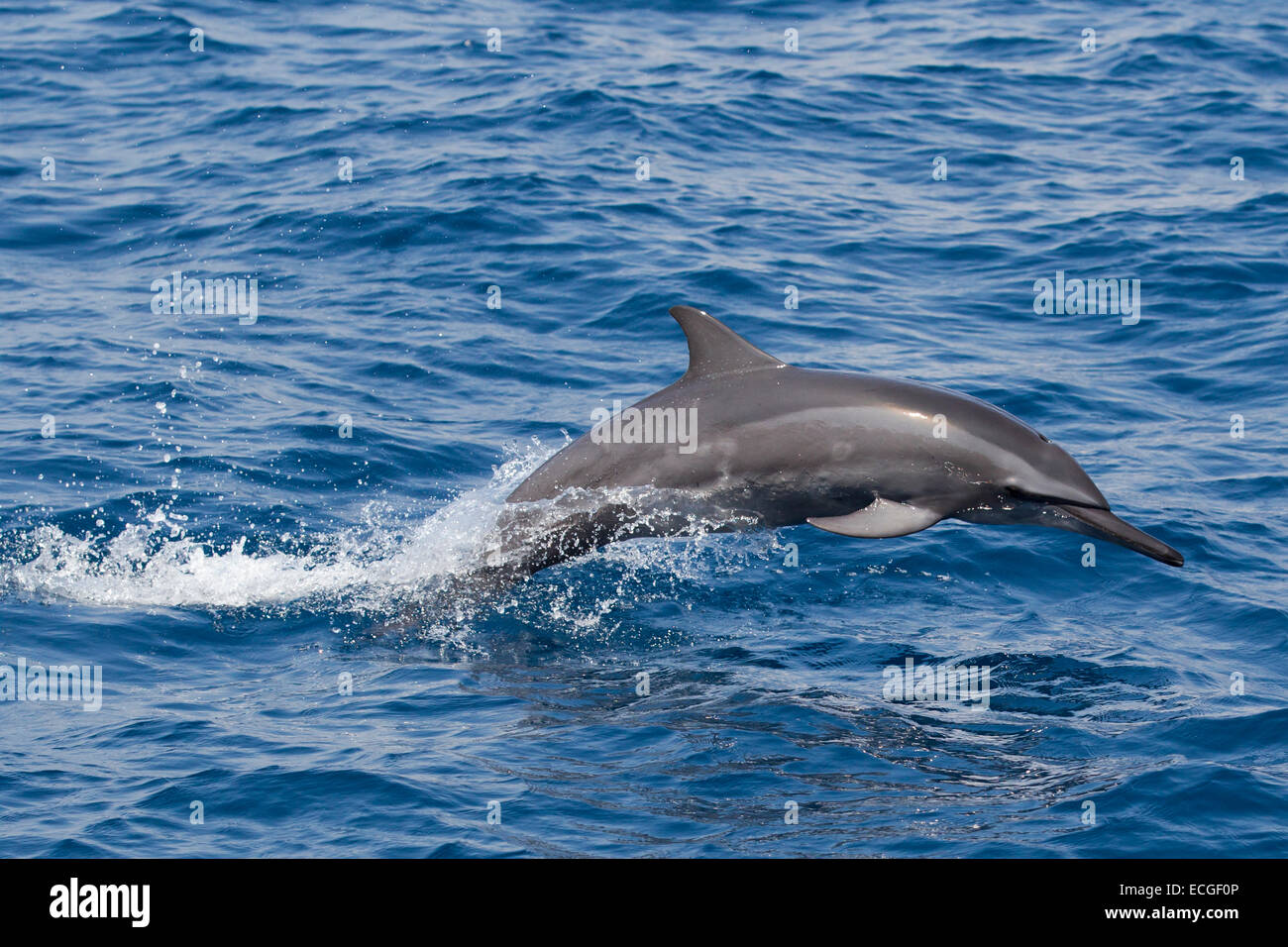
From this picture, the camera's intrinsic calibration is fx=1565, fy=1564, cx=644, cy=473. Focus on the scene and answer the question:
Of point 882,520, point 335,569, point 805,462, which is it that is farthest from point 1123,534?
point 335,569

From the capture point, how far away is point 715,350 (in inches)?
397

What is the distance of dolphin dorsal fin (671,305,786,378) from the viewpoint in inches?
393

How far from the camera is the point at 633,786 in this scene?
8430 mm

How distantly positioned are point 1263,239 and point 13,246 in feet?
49.1

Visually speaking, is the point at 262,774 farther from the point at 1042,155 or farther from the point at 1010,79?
the point at 1010,79

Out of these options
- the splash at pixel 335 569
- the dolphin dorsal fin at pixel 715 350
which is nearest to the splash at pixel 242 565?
the splash at pixel 335 569

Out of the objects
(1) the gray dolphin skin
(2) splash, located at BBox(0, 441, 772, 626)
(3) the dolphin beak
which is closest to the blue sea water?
(2) splash, located at BBox(0, 441, 772, 626)

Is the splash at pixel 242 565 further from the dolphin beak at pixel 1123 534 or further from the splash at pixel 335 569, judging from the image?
the dolphin beak at pixel 1123 534

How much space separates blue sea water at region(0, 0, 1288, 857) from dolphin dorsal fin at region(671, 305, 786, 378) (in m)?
1.94

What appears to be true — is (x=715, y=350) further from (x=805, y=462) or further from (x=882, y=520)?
(x=882, y=520)

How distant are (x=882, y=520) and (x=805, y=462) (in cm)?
62

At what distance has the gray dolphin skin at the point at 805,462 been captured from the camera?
993 cm
